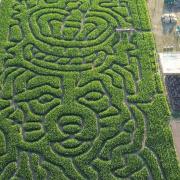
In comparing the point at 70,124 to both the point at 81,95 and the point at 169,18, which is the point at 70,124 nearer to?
the point at 81,95

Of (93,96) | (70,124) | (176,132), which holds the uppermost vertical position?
(93,96)

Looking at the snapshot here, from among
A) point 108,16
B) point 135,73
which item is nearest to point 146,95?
point 135,73

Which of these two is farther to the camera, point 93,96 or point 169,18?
A: point 169,18

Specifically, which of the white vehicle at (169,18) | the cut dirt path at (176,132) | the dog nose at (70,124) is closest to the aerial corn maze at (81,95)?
the dog nose at (70,124)

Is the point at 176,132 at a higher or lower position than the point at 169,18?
lower

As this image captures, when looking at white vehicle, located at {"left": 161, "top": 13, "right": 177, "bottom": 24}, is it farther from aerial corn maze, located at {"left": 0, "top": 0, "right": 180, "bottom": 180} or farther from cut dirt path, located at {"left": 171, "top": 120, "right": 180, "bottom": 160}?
cut dirt path, located at {"left": 171, "top": 120, "right": 180, "bottom": 160}

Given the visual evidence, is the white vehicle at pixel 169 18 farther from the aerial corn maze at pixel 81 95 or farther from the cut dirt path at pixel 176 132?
the cut dirt path at pixel 176 132

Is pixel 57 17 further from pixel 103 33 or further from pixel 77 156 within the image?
pixel 77 156

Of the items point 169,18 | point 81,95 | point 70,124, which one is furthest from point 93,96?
point 169,18

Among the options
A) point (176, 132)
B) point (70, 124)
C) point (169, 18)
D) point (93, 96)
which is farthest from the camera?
point (169, 18)
